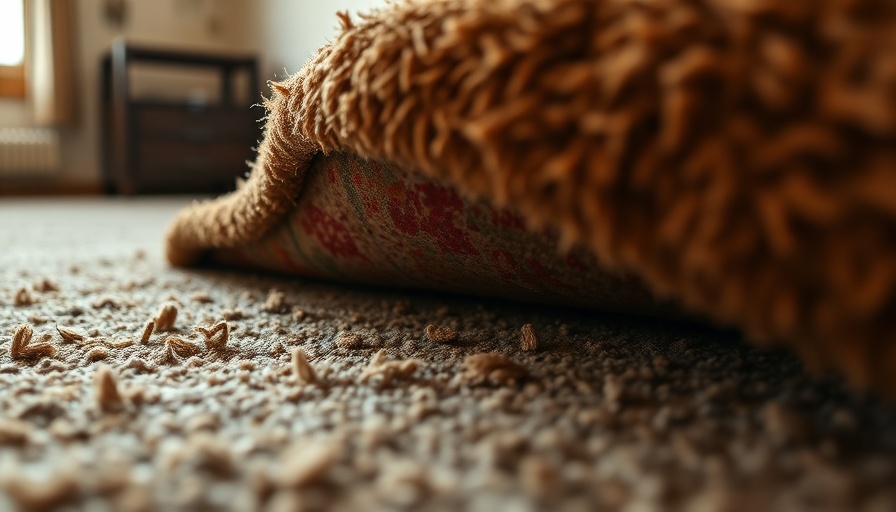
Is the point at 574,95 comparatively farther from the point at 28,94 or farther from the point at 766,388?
the point at 28,94

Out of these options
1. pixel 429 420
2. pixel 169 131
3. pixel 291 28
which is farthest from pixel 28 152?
pixel 429 420

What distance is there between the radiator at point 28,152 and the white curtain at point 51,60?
11cm

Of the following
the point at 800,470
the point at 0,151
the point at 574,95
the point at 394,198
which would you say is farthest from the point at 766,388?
the point at 0,151

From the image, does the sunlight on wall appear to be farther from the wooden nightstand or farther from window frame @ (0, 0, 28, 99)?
the wooden nightstand

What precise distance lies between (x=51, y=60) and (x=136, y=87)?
427 millimetres

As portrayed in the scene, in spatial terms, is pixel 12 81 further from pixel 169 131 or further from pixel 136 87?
pixel 169 131

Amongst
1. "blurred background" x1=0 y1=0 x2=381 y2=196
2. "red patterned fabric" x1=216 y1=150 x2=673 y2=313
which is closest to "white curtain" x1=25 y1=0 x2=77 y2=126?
"blurred background" x1=0 y1=0 x2=381 y2=196

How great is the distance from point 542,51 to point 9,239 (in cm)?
142

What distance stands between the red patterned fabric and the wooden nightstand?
2.46m

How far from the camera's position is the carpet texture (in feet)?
0.93

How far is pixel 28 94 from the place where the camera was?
340 cm

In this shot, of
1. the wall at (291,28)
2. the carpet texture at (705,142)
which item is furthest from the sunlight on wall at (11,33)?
the carpet texture at (705,142)

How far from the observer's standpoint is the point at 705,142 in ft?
1.01

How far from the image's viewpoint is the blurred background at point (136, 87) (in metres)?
3.12
